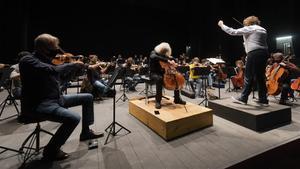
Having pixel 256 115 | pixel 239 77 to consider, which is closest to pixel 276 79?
pixel 256 115

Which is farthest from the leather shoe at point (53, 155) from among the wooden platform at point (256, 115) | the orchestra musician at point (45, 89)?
the wooden platform at point (256, 115)

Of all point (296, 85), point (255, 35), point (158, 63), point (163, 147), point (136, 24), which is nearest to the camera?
point (163, 147)

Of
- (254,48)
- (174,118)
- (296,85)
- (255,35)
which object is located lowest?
(174,118)

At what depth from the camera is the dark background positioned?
812 centimetres

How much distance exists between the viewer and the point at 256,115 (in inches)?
113

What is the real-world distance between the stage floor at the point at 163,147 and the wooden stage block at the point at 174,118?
0.33ft

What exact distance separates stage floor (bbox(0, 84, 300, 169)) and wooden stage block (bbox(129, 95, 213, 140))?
0.10 meters

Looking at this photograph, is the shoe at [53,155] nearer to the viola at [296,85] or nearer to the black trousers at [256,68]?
the black trousers at [256,68]

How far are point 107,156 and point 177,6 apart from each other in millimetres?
12280

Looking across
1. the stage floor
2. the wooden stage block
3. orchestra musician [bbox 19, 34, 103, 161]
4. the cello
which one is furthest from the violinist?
the cello

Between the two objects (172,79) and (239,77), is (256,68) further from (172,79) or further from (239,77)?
(239,77)

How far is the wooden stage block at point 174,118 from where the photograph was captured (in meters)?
2.72

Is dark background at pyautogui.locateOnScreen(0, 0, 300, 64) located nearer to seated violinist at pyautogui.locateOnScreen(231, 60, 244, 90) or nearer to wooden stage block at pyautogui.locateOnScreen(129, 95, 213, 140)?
seated violinist at pyautogui.locateOnScreen(231, 60, 244, 90)

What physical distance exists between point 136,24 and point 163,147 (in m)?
10.9
